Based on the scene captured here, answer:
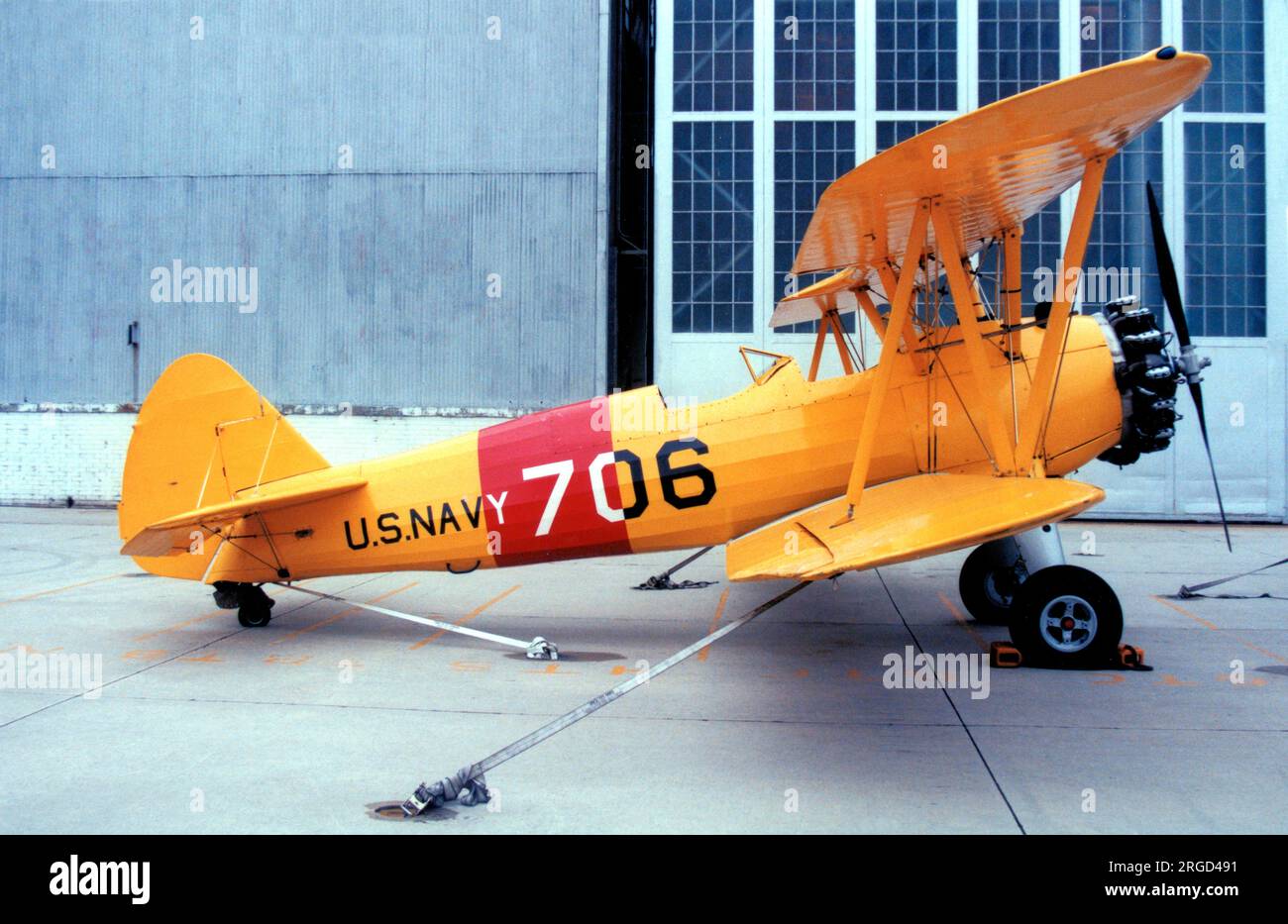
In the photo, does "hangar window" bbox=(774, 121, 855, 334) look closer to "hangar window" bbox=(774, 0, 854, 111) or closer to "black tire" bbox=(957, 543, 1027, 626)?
"hangar window" bbox=(774, 0, 854, 111)

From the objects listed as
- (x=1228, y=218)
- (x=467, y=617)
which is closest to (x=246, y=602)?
(x=467, y=617)

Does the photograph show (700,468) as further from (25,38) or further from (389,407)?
(25,38)

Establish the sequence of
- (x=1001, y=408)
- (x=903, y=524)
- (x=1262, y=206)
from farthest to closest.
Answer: (x=1262, y=206) < (x=1001, y=408) < (x=903, y=524)

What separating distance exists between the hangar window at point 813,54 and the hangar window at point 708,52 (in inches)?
29.6

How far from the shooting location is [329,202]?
2030 cm

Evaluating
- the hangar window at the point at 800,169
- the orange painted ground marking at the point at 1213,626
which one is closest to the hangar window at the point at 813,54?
the hangar window at the point at 800,169

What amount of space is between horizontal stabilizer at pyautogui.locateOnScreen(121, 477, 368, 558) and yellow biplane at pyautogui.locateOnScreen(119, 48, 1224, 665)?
1.3 inches

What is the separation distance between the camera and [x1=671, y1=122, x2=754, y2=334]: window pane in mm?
19109

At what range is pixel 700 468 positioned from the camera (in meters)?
7.61

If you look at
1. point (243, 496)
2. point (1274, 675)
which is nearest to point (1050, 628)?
point (1274, 675)

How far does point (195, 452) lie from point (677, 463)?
14.0 feet

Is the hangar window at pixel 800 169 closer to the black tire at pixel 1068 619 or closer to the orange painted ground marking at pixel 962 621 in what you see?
the orange painted ground marking at pixel 962 621

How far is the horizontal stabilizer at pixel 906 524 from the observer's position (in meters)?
5.48

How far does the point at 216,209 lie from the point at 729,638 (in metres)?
17.4
